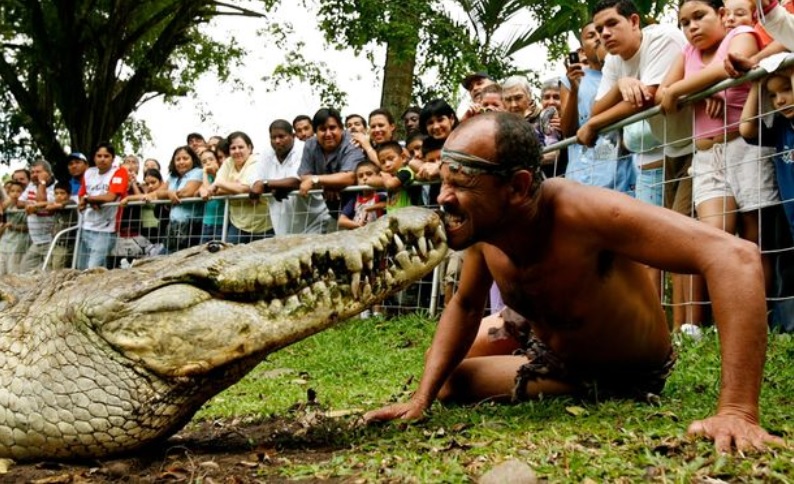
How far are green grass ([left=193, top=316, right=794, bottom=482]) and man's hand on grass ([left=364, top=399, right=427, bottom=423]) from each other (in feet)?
0.20

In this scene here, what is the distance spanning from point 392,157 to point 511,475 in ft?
17.5

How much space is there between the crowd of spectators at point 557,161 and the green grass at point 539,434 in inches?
37.0

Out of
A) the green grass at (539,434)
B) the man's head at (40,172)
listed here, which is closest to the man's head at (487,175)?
the green grass at (539,434)

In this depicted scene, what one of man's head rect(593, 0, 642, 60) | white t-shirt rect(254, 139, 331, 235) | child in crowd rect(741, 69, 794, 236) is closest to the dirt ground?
child in crowd rect(741, 69, 794, 236)

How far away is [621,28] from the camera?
17.9 feet

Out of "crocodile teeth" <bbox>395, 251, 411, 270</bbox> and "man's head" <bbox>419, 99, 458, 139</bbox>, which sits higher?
"man's head" <bbox>419, 99, 458, 139</bbox>

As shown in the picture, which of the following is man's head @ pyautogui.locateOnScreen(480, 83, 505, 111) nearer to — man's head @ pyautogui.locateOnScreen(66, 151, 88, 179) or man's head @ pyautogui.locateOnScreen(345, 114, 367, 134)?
man's head @ pyautogui.locateOnScreen(345, 114, 367, 134)

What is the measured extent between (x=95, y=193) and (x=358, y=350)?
5.17 meters

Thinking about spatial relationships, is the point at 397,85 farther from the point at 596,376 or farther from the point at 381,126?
the point at 596,376

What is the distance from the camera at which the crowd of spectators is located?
Result: 4.71 meters

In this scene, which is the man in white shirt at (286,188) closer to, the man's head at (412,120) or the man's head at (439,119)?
the man's head at (412,120)

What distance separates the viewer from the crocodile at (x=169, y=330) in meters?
2.87

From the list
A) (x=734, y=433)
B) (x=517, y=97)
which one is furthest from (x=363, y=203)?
(x=734, y=433)

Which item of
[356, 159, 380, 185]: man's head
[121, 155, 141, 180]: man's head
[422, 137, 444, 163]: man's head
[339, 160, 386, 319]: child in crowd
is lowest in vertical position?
[339, 160, 386, 319]: child in crowd
